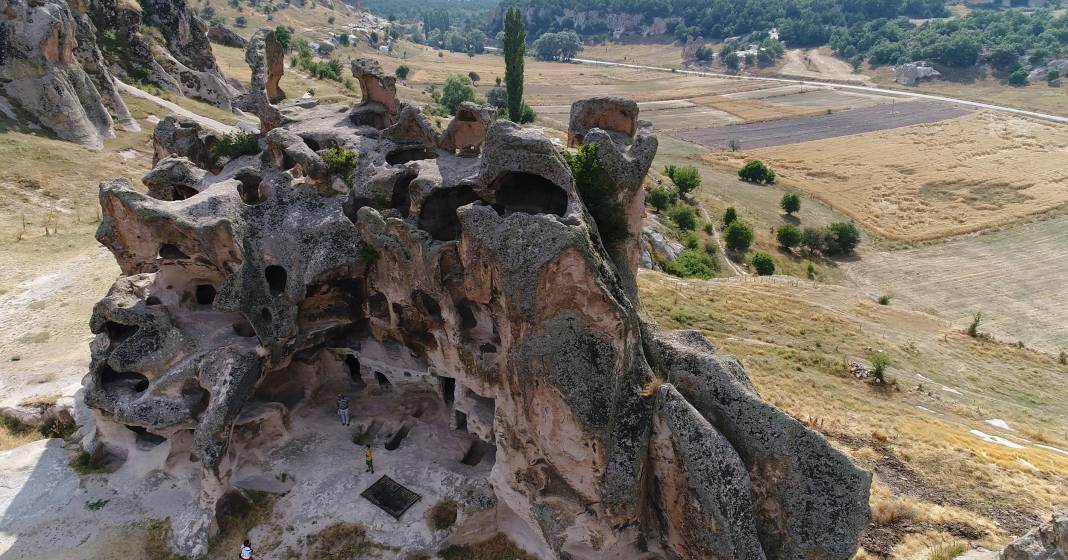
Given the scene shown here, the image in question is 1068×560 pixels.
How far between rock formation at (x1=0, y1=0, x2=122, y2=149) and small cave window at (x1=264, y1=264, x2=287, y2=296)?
41404 mm

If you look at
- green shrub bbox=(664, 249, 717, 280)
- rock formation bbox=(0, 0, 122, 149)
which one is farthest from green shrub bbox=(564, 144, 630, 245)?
rock formation bbox=(0, 0, 122, 149)

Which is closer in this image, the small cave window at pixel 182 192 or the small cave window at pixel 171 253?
the small cave window at pixel 171 253

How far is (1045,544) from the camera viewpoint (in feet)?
51.0

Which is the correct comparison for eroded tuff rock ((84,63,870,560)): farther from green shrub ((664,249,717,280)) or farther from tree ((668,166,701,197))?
tree ((668,166,701,197))

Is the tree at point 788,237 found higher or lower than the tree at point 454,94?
lower

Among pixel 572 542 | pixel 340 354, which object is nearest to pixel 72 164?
pixel 340 354

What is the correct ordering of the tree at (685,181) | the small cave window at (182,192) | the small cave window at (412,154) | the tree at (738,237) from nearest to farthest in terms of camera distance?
the small cave window at (182,192), the small cave window at (412,154), the tree at (738,237), the tree at (685,181)

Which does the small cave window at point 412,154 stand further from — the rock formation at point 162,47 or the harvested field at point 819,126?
the harvested field at point 819,126

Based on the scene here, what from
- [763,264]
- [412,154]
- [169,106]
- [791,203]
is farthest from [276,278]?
[791,203]

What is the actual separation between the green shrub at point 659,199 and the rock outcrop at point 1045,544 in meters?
60.2

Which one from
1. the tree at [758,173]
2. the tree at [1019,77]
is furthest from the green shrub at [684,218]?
the tree at [1019,77]

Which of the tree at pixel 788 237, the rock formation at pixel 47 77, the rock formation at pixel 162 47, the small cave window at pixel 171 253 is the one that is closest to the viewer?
A: the small cave window at pixel 171 253

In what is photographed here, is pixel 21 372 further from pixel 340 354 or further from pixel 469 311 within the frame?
pixel 469 311

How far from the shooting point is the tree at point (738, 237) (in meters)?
69.5
